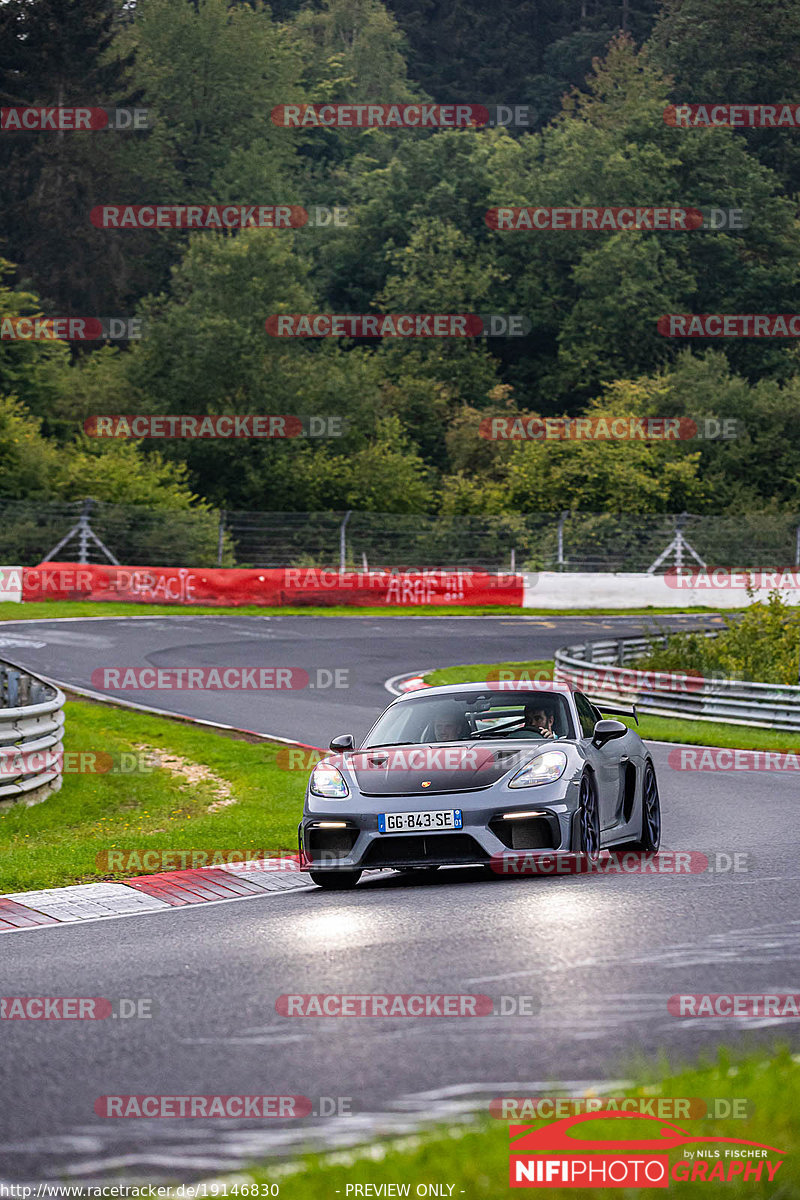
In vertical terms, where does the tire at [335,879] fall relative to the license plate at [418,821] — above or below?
below

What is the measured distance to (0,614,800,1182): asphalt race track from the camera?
4.92m

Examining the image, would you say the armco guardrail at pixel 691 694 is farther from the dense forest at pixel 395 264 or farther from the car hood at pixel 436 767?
the dense forest at pixel 395 264

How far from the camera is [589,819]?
9867 millimetres

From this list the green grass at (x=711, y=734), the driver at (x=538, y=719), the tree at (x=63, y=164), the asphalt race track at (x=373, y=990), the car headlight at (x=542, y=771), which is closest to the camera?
the asphalt race track at (x=373, y=990)

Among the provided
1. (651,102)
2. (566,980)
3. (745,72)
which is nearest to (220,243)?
(651,102)

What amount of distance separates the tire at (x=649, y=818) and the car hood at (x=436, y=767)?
5.37 ft

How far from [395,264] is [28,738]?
214ft

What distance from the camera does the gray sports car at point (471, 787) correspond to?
9.39 metres

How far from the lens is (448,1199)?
4.09m

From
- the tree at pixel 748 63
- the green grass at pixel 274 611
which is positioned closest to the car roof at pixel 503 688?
the green grass at pixel 274 611

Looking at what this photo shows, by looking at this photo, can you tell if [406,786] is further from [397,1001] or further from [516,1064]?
[516,1064]

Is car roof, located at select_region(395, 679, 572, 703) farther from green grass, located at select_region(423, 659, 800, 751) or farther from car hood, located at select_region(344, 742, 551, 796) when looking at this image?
green grass, located at select_region(423, 659, 800, 751)

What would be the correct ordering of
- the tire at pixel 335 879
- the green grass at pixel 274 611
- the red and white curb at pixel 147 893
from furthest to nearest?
the green grass at pixel 274 611
the tire at pixel 335 879
the red and white curb at pixel 147 893

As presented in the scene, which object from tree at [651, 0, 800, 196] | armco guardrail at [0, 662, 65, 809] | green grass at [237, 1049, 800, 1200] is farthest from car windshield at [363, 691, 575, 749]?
tree at [651, 0, 800, 196]
